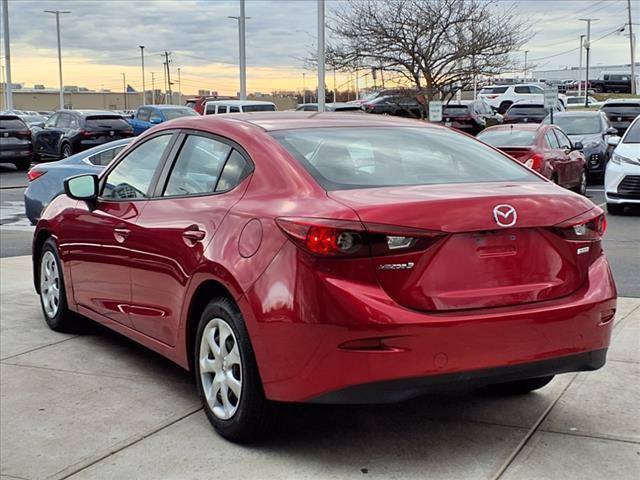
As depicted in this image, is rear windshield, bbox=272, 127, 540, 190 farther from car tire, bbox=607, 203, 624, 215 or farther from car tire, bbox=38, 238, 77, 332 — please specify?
car tire, bbox=607, 203, 624, 215

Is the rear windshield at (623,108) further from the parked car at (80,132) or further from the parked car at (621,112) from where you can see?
the parked car at (80,132)

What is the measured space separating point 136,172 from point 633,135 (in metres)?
10.3

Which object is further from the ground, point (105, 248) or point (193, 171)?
point (193, 171)

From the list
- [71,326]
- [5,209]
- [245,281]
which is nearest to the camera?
[245,281]

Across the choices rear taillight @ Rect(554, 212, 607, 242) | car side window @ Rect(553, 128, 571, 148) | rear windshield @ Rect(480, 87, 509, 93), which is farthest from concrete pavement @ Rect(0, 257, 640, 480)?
rear windshield @ Rect(480, 87, 509, 93)

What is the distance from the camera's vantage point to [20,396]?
484cm

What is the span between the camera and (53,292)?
20.5 feet

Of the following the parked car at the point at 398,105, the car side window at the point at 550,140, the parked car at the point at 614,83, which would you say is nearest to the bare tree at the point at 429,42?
the parked car at the point at 398,105

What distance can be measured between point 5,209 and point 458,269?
44.6 ft

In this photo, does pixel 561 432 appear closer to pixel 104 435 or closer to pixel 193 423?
pixel 193 423

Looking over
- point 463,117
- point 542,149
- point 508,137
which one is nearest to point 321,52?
point 463,117

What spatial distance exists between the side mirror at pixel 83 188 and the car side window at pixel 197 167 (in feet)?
2.87

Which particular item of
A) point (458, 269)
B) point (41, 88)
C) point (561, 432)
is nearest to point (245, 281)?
point (458, 269)

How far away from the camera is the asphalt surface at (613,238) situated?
8141mm
